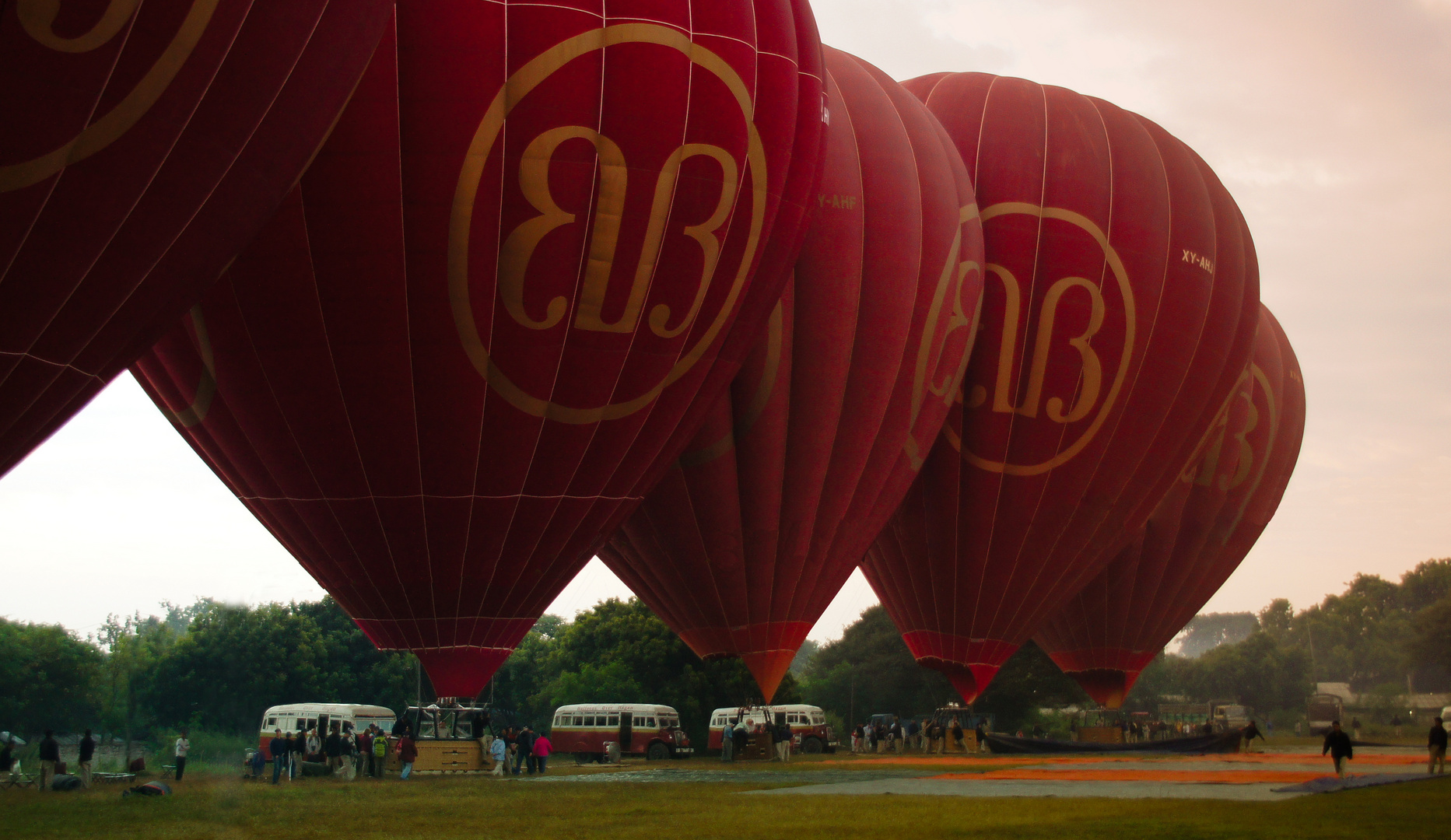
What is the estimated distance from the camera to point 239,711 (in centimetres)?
4659

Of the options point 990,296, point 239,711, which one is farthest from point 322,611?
point 990,296

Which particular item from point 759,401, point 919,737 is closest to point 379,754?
point 759,401

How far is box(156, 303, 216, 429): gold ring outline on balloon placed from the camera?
51.0 ft

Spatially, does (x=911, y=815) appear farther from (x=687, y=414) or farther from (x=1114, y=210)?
(x=1114, y=210)

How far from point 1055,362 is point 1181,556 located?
34.4 ft

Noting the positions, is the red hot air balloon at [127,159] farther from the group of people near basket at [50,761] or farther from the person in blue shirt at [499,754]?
the person in blue shirt at [499,754]

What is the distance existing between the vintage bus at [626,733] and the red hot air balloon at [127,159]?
73.3ft

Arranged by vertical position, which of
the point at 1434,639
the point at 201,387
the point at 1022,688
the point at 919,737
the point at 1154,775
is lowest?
the point at 1154,775

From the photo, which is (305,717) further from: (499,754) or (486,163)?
(486,163)

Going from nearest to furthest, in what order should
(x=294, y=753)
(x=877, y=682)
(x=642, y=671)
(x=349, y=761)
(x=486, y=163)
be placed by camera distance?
(x=486, y=163), (x=349, y=761), (x=294, y=753), (x=642, y=671), (x=877, y=682)

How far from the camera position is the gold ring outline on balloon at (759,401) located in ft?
70.1

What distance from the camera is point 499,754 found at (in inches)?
Answer: 850

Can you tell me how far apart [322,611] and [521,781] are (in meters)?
36.3

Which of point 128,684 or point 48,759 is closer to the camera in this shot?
point 48,759
